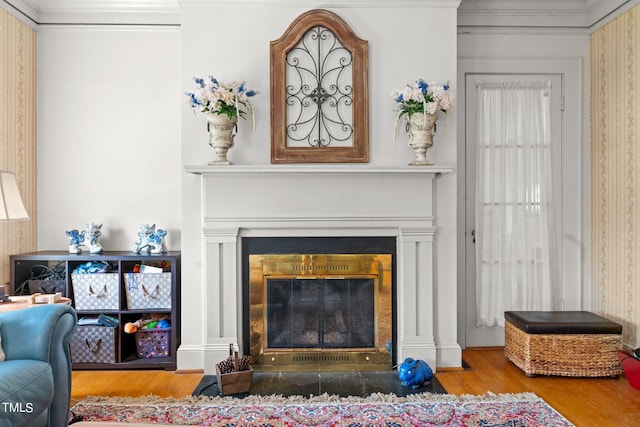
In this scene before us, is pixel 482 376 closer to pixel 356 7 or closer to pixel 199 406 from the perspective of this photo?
pixel 199 406

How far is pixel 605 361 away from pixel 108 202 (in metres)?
3.86

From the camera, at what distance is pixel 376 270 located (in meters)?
3.38

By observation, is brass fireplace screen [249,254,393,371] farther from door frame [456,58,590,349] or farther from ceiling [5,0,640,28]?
ceiling [5,0,640,28]

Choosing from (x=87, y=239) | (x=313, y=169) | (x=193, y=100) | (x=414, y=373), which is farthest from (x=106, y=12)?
(x=414, y=373)

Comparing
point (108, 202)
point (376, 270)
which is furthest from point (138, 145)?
point (376, 270)

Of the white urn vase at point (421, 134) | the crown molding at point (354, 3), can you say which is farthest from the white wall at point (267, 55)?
the white urn vase at point (421, 134)

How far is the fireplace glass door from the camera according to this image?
3395 millimetres

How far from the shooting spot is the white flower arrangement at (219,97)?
3084 millimetres

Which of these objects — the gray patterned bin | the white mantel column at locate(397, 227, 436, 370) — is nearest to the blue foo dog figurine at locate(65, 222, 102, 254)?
the gray patterned bin

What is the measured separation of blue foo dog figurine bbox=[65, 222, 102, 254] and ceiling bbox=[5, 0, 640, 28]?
167 centimetres

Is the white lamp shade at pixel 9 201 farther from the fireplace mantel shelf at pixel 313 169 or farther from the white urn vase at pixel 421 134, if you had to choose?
the white urn vase at pixel 421 134

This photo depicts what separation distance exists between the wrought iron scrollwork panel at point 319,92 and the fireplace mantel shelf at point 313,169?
26cm

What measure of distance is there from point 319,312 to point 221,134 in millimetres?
1443

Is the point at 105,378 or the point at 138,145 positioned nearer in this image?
the point at 105,378
